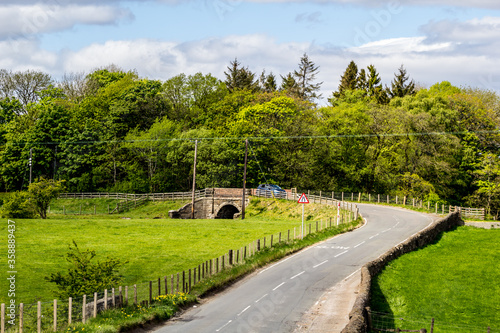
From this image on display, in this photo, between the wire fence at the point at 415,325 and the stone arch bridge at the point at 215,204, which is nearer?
the wire fence at the point at 415,325

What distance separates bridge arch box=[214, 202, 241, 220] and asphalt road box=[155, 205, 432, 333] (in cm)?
2804

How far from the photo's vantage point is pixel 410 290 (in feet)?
105

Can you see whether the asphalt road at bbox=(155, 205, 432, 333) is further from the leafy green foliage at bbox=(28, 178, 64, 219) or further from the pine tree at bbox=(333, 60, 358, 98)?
the pine tree at bbox=(333, 60, 358, 98)

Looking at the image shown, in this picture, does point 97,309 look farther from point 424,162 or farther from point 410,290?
point 424,162

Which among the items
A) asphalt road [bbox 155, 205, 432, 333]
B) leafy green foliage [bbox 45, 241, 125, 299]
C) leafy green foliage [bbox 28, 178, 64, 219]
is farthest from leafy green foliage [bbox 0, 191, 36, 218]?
leafy green foliage [bbox 45, 241, 125, 299]

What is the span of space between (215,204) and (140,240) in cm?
2712

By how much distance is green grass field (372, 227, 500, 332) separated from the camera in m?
27.1

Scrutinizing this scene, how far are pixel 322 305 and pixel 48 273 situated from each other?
1805cm

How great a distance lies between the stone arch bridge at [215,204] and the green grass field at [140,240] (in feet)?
10.5

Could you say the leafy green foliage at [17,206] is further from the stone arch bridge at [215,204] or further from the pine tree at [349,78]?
the pine tree at [349,78]

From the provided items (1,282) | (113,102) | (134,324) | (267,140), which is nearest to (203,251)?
(1,282)

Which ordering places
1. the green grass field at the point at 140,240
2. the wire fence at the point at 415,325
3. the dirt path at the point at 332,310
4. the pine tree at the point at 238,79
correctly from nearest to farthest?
the dirt path at the point at 332,310 → the wire fence at the point at 415,325 → the green grass field at the point at 140,240 → the pine tree at the point at 238,79

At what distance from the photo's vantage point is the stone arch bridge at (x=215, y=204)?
74188 millimetres

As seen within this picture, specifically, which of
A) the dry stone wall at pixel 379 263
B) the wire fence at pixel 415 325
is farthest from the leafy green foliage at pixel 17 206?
the wire fence at pixel 415 325
